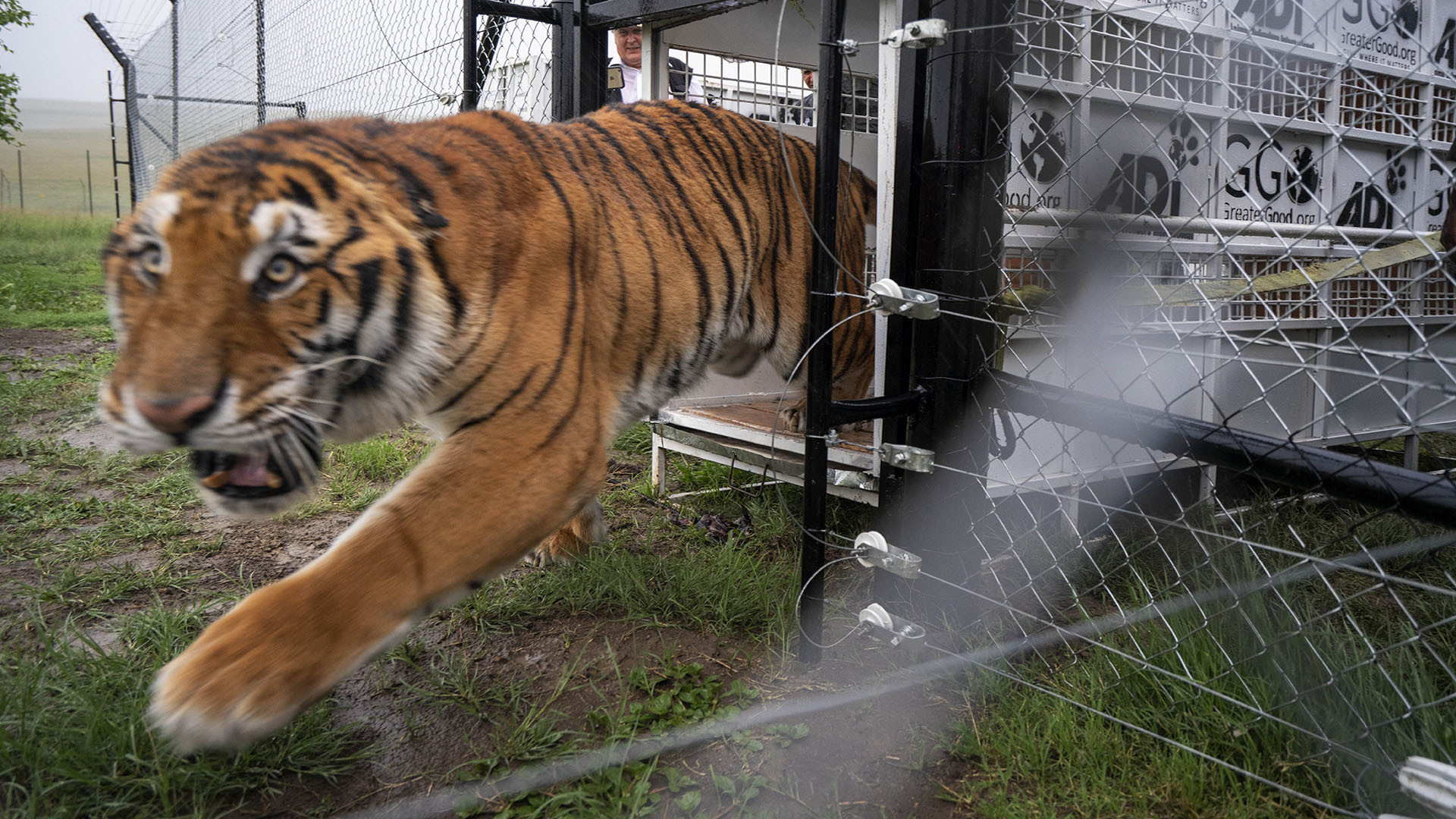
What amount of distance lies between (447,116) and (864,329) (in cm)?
148

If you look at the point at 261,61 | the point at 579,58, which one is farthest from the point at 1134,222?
the point at 261,61

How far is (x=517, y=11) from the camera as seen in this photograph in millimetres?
3537

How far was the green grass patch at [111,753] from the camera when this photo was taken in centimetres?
159

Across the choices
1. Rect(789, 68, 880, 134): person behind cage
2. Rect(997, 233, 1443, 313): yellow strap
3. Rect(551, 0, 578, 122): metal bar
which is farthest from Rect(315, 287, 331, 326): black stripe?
Rect(789, 68, 880, 134): person behind cage

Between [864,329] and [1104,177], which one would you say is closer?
[1104,177]

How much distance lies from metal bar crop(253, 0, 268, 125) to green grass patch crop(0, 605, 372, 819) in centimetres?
500

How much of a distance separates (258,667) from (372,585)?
0.21 metres

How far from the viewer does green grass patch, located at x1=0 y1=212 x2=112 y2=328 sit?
7434 millimetres

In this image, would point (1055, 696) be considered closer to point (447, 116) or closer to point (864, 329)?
point (864, 329)

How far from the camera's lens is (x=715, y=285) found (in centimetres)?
252

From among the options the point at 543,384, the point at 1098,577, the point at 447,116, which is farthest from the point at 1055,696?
the point at 447,116

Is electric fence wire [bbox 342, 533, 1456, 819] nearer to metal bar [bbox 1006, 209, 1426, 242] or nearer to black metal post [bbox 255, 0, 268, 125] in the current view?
metal bar [bbox 1006, 209, 1426, 242]

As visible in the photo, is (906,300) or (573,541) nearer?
(906,300)

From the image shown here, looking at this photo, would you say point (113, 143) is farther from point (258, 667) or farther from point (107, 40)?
point (258, 667)
